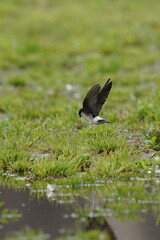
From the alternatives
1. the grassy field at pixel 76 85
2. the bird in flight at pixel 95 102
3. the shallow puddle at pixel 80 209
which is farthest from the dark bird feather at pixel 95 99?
the shallow puddle at pixel 80 209

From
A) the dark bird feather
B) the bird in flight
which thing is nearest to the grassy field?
the bird in flight

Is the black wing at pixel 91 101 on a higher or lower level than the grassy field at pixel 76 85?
higher

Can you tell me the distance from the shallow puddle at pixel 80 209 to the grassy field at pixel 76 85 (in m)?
0.40

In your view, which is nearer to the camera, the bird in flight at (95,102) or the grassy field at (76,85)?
the grassy field at (76,85)

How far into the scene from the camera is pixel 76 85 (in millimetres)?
14156

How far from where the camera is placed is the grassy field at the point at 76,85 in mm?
7273

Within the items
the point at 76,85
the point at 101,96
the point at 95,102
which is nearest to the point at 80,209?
the point at 95,102

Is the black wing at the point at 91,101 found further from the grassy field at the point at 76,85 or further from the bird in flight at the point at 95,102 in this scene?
the grassy field at the point at 76,85

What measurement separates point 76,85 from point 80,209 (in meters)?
8.81

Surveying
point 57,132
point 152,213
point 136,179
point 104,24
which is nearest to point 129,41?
point 104,24

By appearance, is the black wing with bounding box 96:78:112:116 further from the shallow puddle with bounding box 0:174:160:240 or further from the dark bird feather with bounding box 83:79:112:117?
the shallow puddle with bounding box 0:174:160:240

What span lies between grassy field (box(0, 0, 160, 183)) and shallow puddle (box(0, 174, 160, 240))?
40 centimetres

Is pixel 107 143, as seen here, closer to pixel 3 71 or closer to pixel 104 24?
pixel 3 71

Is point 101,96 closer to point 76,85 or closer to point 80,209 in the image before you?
point 80,209
